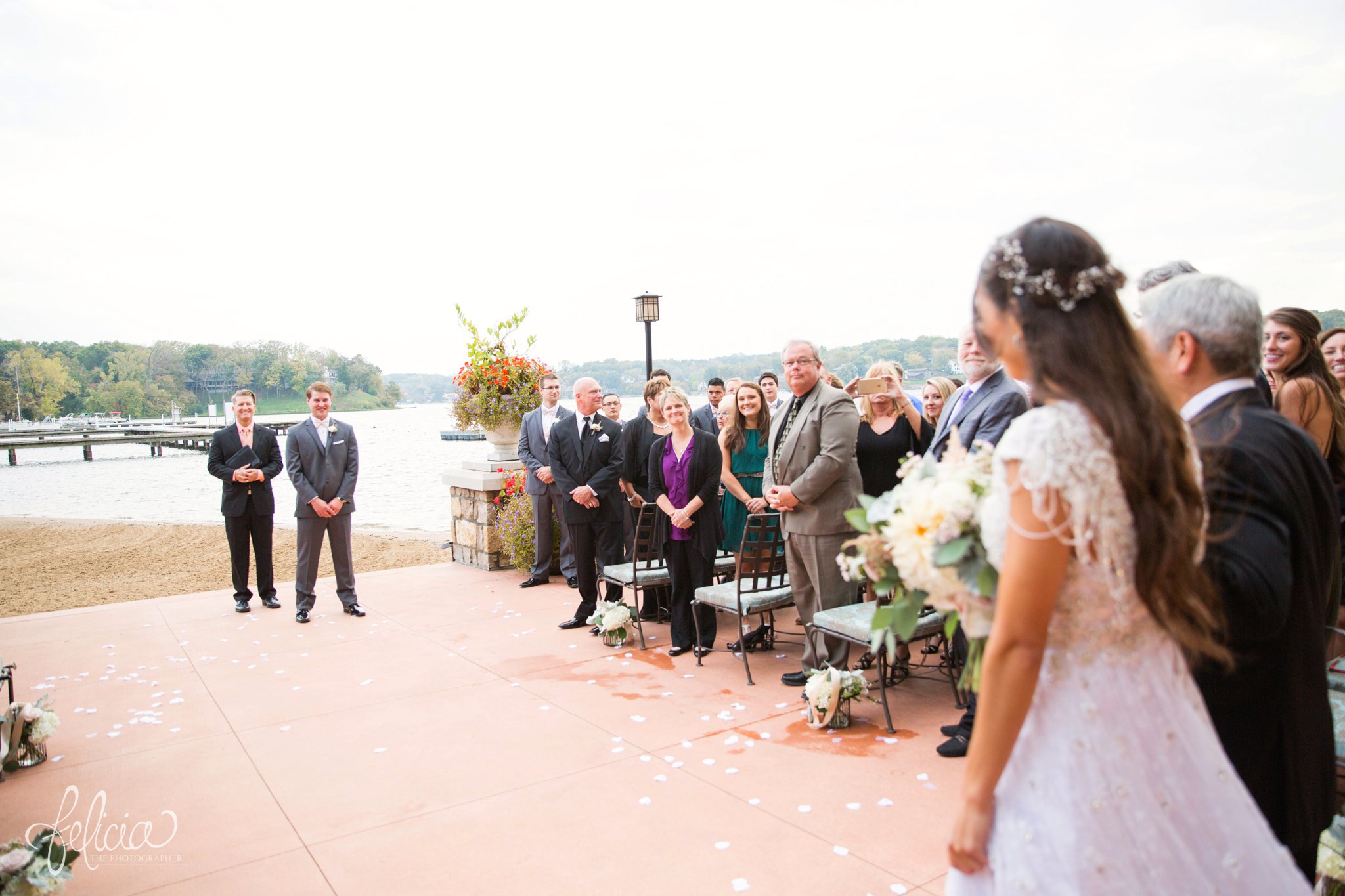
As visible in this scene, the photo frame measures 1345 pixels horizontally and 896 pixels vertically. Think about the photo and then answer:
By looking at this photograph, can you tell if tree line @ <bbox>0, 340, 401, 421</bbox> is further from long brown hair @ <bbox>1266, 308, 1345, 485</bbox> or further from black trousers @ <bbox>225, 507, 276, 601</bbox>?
long brown hair @ <bbox>1266, 308, 1345, 485</bbox>

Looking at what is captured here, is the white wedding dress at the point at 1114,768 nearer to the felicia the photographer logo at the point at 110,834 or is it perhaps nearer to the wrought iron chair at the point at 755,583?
the felicia the photographer logo at the point at 110,834

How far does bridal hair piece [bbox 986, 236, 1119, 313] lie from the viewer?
144 cm

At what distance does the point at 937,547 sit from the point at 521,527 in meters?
7.77

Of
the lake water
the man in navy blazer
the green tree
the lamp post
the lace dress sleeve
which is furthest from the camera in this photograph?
the green tree

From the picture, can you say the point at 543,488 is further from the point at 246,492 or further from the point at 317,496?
the point at 246,492

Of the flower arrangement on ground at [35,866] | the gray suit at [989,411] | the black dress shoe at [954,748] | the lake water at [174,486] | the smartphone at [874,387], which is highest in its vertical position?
the smartphone at [874,387]

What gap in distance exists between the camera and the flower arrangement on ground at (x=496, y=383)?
9.43m

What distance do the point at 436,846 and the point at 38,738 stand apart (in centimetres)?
257

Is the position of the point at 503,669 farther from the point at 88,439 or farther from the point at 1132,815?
the point at 88,439

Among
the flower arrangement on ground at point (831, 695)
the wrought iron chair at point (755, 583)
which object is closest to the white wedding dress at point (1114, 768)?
the flower arrangement on ground at point (831, 695)

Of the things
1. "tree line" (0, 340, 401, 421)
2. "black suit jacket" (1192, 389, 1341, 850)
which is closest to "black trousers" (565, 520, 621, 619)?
"black suit jacket" (1192, 389, 1341, 850)

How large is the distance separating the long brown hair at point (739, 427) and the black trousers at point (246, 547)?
4707 millimetres

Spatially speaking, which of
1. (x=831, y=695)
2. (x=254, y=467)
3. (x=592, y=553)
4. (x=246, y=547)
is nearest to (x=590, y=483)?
(x=592, y=553)

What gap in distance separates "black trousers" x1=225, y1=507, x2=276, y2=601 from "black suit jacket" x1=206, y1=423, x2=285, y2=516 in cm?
7
